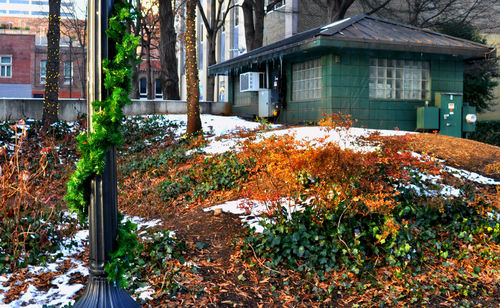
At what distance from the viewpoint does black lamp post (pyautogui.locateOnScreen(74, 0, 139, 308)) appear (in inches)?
107

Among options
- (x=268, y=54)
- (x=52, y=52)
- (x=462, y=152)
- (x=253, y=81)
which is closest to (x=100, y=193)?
(x=462, y=152)

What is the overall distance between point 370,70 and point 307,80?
2.28m

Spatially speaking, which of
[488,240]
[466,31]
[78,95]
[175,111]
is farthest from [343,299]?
[78,95]

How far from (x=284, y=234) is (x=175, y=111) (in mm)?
15961

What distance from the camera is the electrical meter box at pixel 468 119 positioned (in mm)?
16344

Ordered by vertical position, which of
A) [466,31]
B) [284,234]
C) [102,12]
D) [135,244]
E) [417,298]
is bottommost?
[417,298]

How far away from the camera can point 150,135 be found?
16.0m

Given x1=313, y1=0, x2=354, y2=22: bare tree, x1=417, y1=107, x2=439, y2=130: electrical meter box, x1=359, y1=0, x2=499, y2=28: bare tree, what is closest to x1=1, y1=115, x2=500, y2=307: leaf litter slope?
x1=417, y1=107, x2=439, y2=130: electrical meter box

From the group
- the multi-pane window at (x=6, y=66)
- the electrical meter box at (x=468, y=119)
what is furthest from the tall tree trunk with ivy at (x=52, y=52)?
the multi-pane window at (x=6, y=66)

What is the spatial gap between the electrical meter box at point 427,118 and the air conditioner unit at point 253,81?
6670 millimetres

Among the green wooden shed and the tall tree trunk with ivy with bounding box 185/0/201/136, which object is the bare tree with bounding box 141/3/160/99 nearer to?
the green wooden shed

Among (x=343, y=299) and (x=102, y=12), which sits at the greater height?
(x=102, y=12)

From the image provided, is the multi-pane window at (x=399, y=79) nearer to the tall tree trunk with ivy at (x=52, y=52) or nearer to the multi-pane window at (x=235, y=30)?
the tall tree trunk with ivy at (x=52, y=52)

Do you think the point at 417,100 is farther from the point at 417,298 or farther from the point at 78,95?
the point at 78,95
